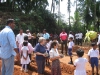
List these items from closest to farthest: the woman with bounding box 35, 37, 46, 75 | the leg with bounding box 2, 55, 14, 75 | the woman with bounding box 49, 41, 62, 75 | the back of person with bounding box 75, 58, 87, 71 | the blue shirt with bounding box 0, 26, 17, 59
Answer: the blue shirt with bounding box 0, 26, 17, 59
the leg with bounding box 2, 55, 14, 75
the back of person with bounding box 75, 58, 87, 71
the woman with bounding box 49, 41, 62, 75
the woman with bounding box 35, 37, 46, 75

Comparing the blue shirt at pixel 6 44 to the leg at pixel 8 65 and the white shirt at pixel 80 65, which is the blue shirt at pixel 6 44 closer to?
the leg at pixel 8 65

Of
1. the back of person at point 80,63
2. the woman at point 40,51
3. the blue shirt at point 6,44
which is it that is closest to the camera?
the blue shirt at point 6,44

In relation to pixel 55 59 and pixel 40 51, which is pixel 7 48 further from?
pixel 40 51

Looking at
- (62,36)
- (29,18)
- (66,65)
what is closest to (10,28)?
(66,65)

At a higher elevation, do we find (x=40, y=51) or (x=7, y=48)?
(x=7, y=48)

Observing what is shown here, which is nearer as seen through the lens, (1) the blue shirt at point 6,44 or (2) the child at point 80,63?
(1) the blue shirt at point 6,44

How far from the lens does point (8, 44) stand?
582 centimetres

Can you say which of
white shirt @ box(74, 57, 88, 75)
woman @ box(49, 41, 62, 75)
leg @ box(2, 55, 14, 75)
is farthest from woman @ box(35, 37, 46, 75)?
leg @ box(2, 55, 14, 75)

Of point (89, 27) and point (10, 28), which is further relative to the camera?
point (89, 27)

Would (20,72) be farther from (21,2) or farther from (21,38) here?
(21,2)

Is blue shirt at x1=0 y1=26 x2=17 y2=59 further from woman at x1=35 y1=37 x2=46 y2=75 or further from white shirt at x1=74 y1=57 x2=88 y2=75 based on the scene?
woman at x1=35 y1=37 x2=46 y2=75

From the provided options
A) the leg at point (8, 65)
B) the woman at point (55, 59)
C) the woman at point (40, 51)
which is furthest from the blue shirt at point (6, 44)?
the woman at point (40, 51)

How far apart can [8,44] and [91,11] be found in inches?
1012

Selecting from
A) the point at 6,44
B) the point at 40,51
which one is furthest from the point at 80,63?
the point at 6,44
